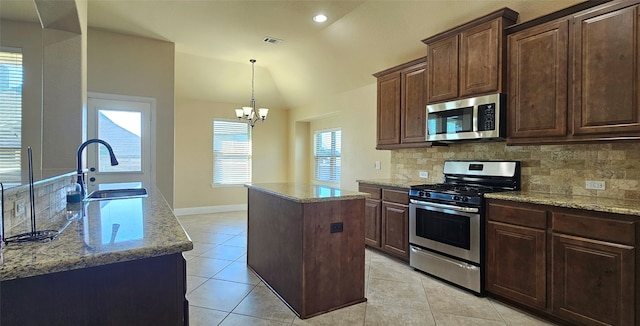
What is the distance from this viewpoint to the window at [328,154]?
20.8ft

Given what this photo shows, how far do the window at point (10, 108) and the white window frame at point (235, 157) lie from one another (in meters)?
3.79

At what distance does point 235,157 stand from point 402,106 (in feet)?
14.1

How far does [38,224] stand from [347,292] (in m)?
2.10

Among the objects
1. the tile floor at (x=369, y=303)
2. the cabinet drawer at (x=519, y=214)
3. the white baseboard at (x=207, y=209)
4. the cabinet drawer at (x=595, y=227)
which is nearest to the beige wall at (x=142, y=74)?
the white baseboard at (x=207, y=209)

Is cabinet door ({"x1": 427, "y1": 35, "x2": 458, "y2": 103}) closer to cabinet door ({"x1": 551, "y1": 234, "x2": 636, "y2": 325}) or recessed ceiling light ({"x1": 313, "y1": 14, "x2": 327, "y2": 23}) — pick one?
recessed ceiling light ({"x1": 313, "y1": 14, "x2": 327, "y2": 23})

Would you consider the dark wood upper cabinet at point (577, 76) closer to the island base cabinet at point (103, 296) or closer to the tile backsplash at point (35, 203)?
the island base cabinet at point (103, 296)

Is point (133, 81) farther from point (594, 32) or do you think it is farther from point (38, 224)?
point (594, 32)

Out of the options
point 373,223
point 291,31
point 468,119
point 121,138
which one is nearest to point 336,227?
point 373,223

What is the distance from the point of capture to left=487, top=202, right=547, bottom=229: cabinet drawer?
241cm

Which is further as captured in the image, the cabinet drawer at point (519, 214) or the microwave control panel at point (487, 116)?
the microwave control panel at point (487, 116)

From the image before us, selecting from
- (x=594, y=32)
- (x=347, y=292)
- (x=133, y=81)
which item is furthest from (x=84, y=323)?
(x=133, y=81)

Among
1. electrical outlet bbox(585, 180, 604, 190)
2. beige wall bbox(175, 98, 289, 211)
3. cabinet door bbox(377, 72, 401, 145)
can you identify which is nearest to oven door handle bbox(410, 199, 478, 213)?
electrical outlet bbox(585, 180, 604, 190)

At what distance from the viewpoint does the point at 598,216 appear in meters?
2.11

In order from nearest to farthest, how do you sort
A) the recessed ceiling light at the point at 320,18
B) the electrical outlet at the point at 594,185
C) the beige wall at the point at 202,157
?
the electrical outlet at the point at 594,185
the recessed ceiling light at the point at 320,18
the beige wall at the point at 202,157
